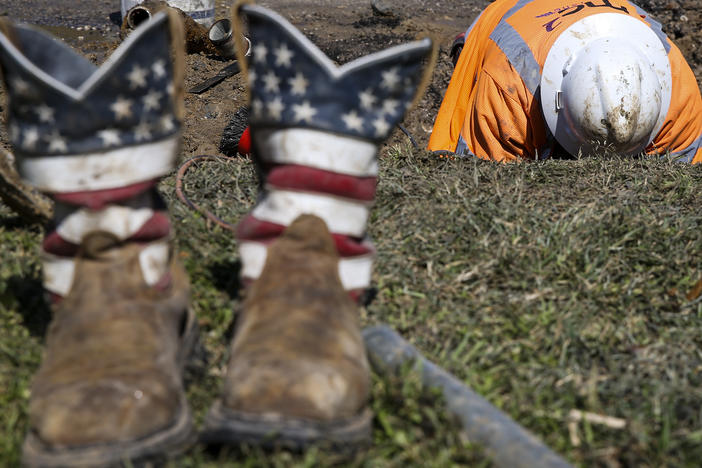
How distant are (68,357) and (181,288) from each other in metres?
0.30

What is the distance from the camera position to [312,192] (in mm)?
1547

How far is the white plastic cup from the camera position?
6.77 m

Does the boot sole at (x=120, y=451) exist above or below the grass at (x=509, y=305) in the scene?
above

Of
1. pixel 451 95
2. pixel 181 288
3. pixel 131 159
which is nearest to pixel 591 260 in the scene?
pixel 181 288

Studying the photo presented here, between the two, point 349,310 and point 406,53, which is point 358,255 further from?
point 406,53

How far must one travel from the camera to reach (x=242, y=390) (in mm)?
1251

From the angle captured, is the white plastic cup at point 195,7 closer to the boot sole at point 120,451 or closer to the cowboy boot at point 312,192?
the cowboy boot at point 312,192

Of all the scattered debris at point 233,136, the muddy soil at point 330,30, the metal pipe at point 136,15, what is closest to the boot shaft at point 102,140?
the scattered debris at point 233,136

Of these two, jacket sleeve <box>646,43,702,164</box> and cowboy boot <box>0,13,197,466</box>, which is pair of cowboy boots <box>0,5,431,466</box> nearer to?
cowboy boot <box>0,13,197,466</box>

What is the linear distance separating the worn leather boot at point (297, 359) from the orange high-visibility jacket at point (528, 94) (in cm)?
252

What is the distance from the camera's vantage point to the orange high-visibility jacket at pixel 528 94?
3.84m

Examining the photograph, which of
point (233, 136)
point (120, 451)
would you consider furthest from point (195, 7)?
point (120, 451)

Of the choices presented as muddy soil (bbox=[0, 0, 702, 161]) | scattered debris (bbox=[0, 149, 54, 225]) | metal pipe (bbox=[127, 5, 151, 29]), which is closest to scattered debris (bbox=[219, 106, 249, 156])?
muddy soil (bbox=[0, 0, 702, 161])

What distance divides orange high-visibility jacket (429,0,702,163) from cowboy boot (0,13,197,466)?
267cm
